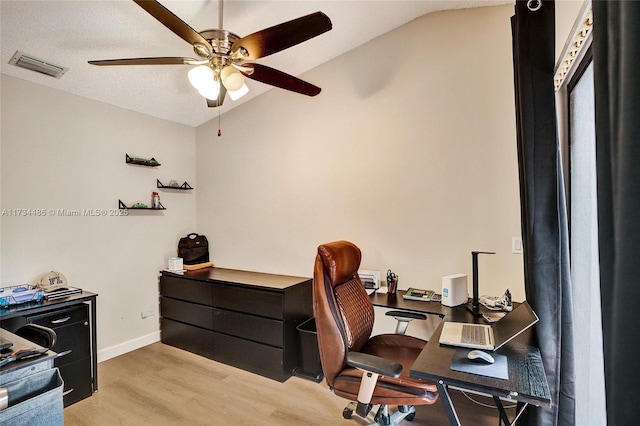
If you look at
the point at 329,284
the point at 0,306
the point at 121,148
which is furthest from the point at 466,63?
the point at 0,306

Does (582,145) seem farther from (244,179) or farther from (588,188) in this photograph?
(244,179)

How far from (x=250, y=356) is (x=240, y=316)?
0.36 meters

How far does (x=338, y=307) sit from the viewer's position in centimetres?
190

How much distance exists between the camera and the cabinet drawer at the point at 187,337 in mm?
3305

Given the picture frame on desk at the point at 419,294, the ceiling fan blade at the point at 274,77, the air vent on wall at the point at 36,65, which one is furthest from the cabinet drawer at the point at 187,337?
the air vent on wall at the point at 36,65

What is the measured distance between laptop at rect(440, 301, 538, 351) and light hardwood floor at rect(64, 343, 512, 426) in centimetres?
99

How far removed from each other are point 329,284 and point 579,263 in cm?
130

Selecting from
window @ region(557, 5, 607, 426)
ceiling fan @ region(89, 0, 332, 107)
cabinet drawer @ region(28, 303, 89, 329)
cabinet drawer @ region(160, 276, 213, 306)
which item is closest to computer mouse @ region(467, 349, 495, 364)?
window @ region(557, 5, 607, 426)

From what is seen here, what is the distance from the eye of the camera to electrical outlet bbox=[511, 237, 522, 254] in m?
2.44

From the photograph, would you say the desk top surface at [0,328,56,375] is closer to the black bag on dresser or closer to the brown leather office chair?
the brown leather office chair

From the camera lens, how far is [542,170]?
142 centimetres

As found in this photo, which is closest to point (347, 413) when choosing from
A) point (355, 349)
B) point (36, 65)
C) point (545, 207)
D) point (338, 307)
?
point (355, 349)

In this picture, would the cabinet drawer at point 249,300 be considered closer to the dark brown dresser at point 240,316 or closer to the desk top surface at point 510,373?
the dark brown dresser at point 240,316

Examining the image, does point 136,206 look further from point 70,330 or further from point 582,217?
point 582,217
